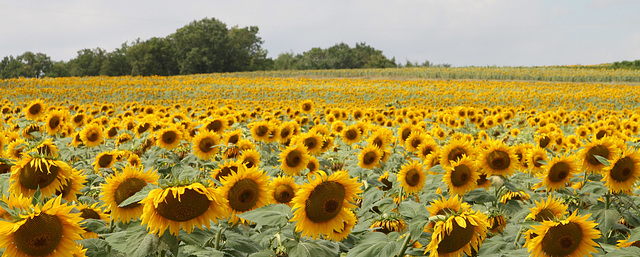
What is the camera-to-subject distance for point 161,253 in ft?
5.89

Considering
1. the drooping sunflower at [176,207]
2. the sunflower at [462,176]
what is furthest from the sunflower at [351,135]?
the drooping sunflower at [176,207]

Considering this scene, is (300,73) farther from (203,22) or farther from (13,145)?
(13,145)

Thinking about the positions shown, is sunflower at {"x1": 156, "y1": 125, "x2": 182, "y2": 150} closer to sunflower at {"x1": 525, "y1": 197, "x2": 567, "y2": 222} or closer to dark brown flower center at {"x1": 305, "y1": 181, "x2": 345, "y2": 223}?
dark brown flower center at {"x1": 305, "y1": 181, "x2": 345, "y2": 223}

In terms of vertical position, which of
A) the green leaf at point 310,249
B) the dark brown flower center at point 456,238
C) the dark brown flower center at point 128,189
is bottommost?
the green leaf at point 310,249

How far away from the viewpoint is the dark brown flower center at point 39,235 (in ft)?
5.29

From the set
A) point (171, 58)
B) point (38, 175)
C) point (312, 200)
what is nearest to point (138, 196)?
point (312, 200)

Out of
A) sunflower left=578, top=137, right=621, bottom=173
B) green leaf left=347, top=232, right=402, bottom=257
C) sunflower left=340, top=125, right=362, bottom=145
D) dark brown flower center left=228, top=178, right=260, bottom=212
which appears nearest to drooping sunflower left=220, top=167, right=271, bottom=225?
dark brown flower center left=228, top=178, right=260, bottom=212

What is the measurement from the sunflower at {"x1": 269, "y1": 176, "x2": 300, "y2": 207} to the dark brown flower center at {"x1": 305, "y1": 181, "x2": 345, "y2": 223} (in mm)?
441

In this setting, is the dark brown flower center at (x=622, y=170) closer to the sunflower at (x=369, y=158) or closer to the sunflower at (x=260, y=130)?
the sunflower at (x=369, y=158)

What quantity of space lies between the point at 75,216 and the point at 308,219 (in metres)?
1.00

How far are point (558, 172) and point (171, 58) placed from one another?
234 ft

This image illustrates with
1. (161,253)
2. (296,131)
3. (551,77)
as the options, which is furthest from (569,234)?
(551,77)

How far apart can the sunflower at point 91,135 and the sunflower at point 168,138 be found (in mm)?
1405

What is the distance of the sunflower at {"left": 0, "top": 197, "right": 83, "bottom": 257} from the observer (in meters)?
1.60
